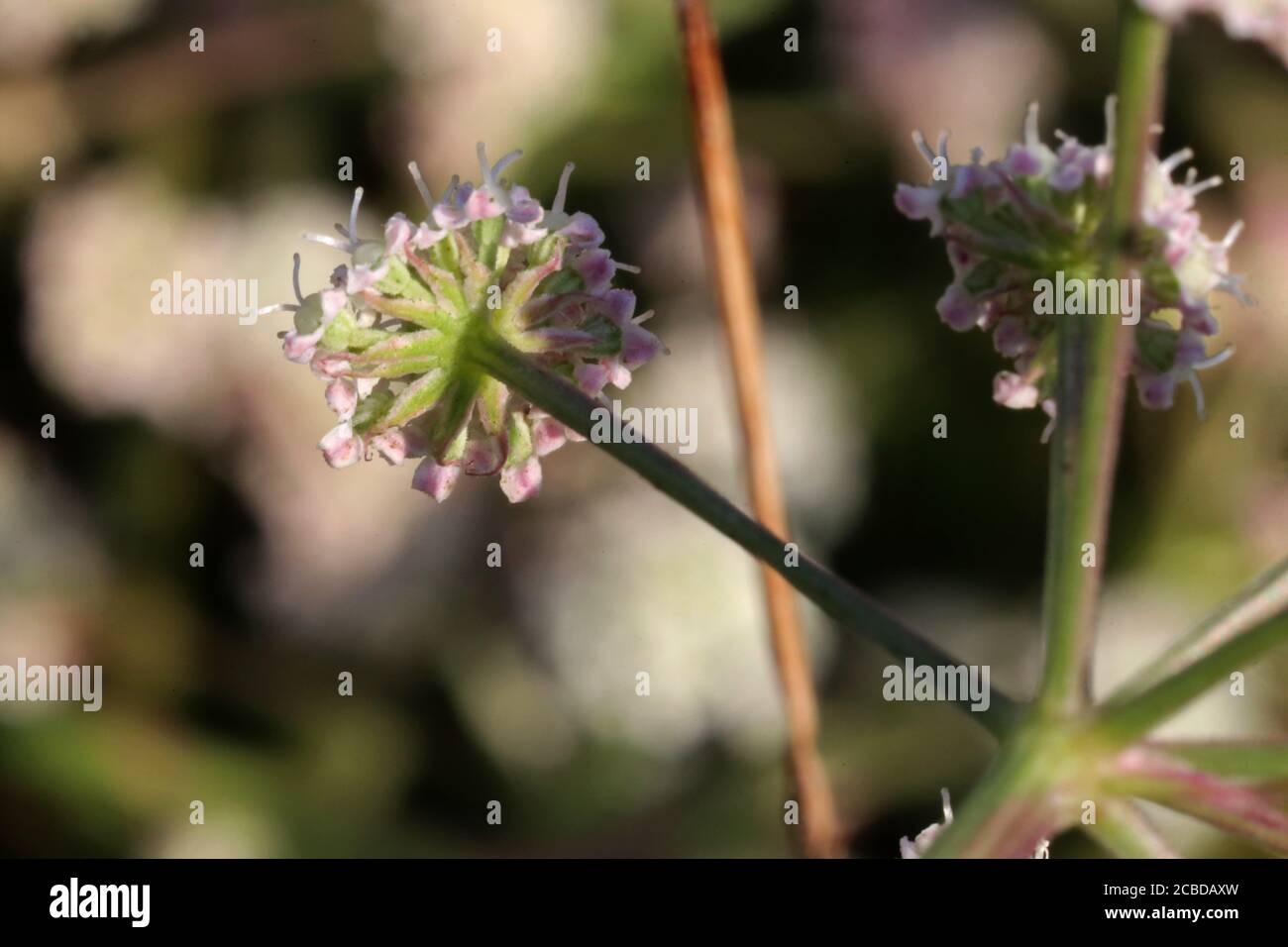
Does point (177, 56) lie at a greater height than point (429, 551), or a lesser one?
greater

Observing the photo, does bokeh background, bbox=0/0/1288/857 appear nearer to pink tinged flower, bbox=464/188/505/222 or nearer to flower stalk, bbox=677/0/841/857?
flower stalk, bbox=677/0/841/857

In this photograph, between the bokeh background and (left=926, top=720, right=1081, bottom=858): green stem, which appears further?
the bokeh background

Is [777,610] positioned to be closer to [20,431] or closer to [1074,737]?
[1074,737]

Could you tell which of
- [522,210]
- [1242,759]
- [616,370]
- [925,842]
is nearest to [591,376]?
[616,370]

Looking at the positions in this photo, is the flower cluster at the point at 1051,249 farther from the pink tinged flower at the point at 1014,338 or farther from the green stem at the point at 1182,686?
the green stem at the point at 1182,686

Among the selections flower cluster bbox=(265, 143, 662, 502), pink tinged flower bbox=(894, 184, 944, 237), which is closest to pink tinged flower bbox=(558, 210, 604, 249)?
flower cluster bbox=(265, 143, 662, 502)

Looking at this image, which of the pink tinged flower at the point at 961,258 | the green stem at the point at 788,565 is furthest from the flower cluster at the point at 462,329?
the pink tinged flower at the point at 961,258
